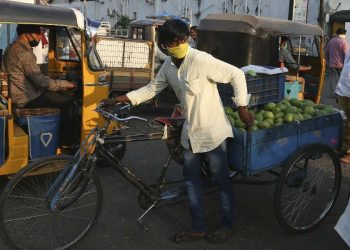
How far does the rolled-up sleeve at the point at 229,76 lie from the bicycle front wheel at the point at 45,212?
46.7 inches

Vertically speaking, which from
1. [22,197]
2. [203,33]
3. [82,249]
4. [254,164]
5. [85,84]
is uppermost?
[203,33]

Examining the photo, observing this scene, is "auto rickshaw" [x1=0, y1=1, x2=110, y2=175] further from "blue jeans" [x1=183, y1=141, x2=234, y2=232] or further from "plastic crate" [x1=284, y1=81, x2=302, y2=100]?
"plastic crate" [x1=284, y1=81, x2=302, y2=100]

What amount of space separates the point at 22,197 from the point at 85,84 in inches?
72.0

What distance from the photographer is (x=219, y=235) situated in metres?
3.73

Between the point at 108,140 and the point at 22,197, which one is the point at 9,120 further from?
the point at 108,140

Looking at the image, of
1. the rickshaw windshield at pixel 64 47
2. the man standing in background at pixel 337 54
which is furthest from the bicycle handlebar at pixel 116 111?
the man standing in background at pixel 337 54

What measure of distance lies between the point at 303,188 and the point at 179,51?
172 cm

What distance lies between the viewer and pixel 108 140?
136 inches

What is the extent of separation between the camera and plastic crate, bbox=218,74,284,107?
4410mm

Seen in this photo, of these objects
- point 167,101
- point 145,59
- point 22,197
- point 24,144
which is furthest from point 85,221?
point 167,101

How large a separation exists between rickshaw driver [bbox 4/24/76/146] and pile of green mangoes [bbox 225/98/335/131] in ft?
6.34

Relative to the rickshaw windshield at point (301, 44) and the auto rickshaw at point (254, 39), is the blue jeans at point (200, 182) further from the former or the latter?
the rickshaw windshield at point (301, 44)

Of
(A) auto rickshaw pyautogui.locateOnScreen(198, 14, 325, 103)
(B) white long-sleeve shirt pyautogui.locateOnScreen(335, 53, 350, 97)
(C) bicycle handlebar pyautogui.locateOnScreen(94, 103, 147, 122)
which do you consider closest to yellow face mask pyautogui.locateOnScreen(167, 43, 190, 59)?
(C) bicycle handlebar pyautogui.locateOnScreen(94, 103, 147, 122)

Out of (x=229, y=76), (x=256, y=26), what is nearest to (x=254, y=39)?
(x=256, y=26)
